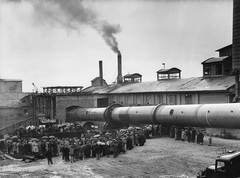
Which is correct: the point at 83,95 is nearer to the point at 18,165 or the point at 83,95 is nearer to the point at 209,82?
the point at 209,82

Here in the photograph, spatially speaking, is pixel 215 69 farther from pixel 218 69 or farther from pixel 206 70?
pixel 206 70

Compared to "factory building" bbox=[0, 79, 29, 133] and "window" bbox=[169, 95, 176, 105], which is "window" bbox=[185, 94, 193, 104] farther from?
"factory building" bbox=[0, 79, 29, 133]

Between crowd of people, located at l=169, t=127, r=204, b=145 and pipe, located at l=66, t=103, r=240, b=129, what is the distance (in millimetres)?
438

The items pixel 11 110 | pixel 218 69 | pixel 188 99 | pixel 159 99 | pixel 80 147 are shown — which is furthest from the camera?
pixel 11 110

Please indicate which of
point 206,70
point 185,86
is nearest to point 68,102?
point 185,86

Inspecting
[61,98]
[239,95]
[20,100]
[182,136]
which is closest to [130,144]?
[182,136]

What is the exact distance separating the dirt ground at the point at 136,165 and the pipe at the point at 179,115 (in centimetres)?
163

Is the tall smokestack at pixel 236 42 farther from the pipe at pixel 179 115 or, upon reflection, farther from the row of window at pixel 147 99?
the pipe at pixel 179 115

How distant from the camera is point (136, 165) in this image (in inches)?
571

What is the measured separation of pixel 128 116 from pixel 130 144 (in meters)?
7.34

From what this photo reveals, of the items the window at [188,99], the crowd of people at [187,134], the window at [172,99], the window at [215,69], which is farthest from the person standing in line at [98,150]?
the window at [215,69]

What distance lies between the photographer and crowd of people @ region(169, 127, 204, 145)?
19.3 m

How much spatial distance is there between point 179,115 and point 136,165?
7.13 metres

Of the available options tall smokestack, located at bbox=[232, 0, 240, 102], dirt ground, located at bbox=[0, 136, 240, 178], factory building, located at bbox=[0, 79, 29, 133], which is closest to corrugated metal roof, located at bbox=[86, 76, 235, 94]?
tall smokestack, located at bbox=[232, 0, 240, 102]
